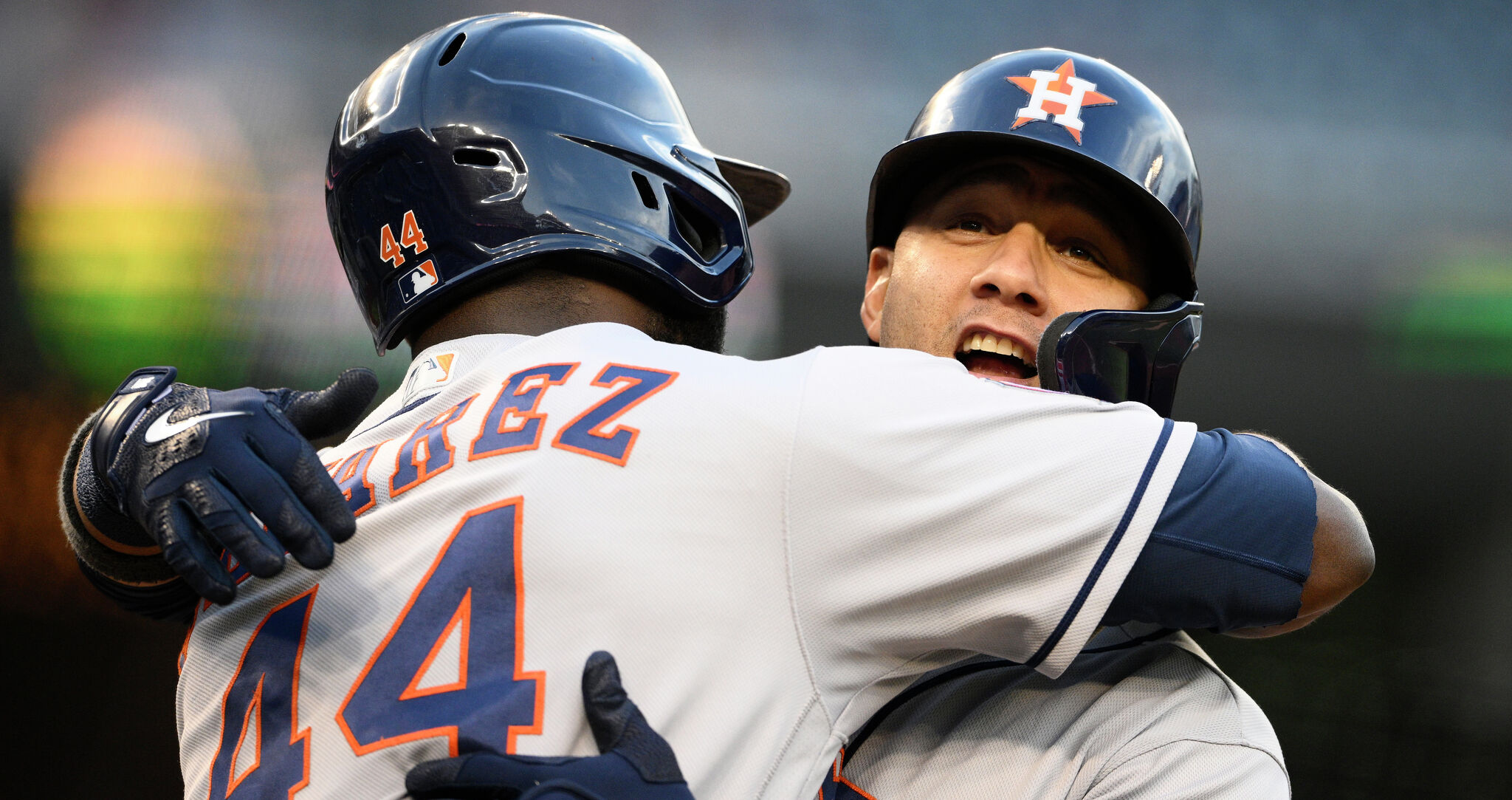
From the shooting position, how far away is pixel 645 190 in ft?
4.83

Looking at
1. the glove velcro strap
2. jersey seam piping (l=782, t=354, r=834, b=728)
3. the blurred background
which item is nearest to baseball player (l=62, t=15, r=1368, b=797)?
jersey seam piping (l=782, t=354, r=834, b=728)

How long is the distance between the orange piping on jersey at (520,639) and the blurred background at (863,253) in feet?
8.17

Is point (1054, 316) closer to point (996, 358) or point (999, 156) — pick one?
point (996, 358)

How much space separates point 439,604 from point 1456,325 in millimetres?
4030

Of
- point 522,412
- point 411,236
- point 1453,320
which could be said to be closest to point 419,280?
point 411,236

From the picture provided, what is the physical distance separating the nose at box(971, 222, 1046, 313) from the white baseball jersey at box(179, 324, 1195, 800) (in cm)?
56

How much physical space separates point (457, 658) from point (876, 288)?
1.17 m

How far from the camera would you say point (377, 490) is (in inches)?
43.9

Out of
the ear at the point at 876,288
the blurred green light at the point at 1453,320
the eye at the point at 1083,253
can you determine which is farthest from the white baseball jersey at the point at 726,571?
the blurred green light at the point at 1453,320

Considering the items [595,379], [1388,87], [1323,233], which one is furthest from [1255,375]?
[595,379]

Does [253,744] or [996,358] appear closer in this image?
[253,744]

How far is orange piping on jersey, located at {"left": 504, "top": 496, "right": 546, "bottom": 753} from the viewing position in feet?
3.02

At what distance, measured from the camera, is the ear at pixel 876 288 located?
192 centimetres

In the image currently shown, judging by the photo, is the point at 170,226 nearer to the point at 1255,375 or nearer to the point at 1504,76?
the point at 1255,375
